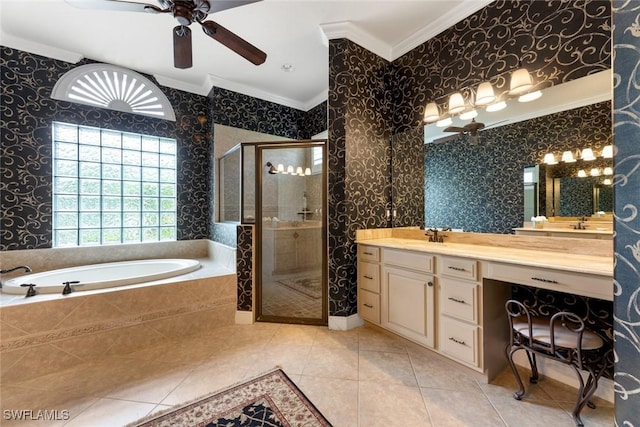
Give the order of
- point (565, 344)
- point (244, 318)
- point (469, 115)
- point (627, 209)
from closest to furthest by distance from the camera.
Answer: point (627, 209) → point (565, 344) → point (469, 115) → point (244, 318)

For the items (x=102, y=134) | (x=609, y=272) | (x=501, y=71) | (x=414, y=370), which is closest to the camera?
(x=609, y=272)

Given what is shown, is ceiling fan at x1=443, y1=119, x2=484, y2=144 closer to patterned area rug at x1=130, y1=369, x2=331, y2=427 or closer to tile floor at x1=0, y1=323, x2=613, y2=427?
tile floor at x1=0, y1=323, x2=613, y2=427

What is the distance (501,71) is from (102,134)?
441 centimetres

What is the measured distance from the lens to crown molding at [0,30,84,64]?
97.8 inches

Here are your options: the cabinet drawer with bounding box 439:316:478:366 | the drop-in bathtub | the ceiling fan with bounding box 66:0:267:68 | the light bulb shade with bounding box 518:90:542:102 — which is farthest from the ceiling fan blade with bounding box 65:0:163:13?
the cabinet drawer with bounding box 439:316:478:366

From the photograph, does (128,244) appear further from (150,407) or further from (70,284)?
(150,407)

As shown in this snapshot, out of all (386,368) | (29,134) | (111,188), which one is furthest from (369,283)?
(29,134)

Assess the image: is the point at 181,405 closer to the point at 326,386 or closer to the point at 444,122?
the point at 326,386

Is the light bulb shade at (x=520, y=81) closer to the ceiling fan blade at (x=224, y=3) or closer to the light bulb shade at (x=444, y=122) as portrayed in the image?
the light bulb shade at (x=444, y=122)

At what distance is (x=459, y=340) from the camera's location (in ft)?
5.49

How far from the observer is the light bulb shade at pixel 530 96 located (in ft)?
5.88

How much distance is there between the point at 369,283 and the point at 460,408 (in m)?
1.09

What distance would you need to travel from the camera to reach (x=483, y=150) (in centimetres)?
212

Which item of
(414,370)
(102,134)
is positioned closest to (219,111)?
(102,134)
